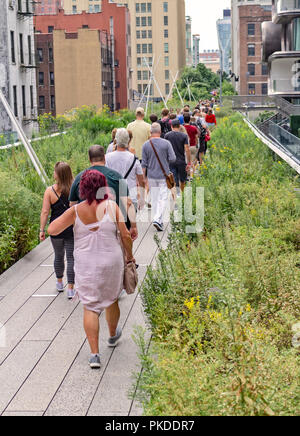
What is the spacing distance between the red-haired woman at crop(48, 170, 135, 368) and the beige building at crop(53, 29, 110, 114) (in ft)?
306

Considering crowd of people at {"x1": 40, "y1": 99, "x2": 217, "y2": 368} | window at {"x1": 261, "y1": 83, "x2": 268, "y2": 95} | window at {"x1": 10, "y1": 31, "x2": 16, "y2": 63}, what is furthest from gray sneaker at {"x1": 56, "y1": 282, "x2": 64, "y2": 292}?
window at {"x1": 261, "y1": 83, "x2": 268, "y2": 95}

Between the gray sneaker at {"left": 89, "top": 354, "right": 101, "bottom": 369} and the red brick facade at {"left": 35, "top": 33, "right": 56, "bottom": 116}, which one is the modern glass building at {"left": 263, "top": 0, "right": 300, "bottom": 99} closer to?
the red brick facade at {"left": 35, "top": 33, "right": 56, "bottom": 116}

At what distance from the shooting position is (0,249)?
34.0 ft

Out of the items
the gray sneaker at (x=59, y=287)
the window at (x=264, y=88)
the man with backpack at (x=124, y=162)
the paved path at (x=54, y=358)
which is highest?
the window at (x=264, y=88)

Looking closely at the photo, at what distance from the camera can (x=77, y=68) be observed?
99.1 m

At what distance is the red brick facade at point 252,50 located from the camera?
4835 inches

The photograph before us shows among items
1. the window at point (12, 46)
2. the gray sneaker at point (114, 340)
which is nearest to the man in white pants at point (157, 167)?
the gray sneaker at point (114, 340)

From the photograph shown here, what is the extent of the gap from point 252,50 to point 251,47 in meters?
0.52

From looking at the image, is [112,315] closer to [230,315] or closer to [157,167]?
[230,315]

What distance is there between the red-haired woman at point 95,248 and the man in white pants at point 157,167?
6.31 metres

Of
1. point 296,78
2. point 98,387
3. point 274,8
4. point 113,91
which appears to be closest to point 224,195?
point 98,387

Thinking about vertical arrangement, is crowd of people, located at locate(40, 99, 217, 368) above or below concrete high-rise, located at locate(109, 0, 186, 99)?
below

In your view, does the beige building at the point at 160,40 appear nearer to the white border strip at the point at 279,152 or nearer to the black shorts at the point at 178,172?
the white border strip at the point at 279,152

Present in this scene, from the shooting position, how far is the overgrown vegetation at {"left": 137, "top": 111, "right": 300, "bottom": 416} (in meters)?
5.01
